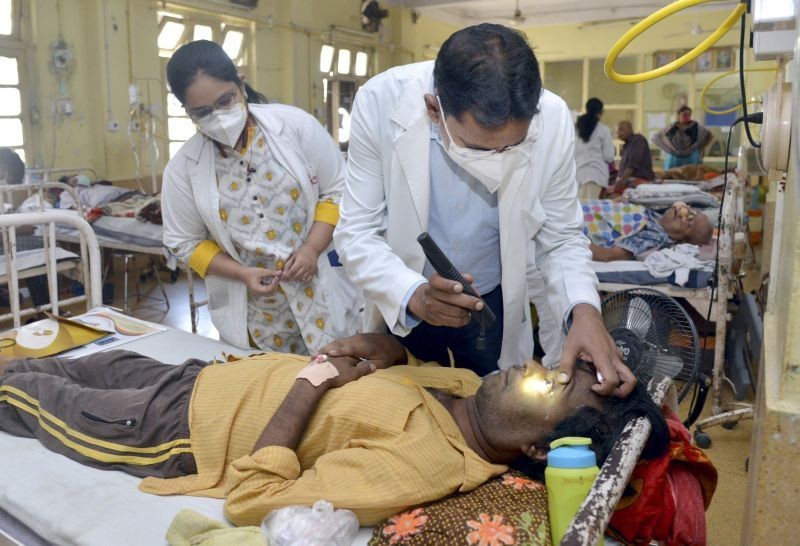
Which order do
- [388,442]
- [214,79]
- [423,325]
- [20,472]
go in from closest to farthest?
[388,442] → [20,472] → [423,325] → [214,79]

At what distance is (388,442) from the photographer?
5.32 ft

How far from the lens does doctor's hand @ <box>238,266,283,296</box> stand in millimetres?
2438

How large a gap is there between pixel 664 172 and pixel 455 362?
7520 mm

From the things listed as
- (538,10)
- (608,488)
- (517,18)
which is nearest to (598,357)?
(608,488)

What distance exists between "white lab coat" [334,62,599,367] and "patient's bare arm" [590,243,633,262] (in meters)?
2.88

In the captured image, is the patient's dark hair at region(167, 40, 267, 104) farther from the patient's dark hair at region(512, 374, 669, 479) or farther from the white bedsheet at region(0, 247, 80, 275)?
the white bedsheet at region(0, 247, 80, 275)

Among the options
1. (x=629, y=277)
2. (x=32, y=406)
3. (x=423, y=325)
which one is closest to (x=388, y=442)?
(x=423, y=325)

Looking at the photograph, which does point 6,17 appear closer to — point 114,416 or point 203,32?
point 203,32

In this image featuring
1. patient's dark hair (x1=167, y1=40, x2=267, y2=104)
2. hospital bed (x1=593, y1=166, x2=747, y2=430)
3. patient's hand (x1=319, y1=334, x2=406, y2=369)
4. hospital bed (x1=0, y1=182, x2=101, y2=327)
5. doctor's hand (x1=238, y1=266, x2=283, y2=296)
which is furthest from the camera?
hospital bed (x1=593, y1=166, x2=747, y2=430)

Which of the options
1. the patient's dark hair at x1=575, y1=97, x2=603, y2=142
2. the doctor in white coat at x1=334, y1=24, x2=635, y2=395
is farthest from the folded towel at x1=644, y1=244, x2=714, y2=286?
the patient's dark hair at x1=575, y1=97, x2=603, y2=142

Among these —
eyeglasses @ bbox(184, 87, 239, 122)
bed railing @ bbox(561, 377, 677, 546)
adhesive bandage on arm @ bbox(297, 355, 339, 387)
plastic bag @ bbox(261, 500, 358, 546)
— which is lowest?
plastic bag @ bbox(261, 500, 358, 546)

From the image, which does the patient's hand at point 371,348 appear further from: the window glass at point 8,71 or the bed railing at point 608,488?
the window glass at point 8,71

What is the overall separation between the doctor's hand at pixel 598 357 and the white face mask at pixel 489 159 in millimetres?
397

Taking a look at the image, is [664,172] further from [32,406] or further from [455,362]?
[32,406]
